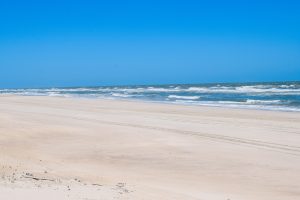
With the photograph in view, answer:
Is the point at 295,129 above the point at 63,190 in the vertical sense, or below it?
above

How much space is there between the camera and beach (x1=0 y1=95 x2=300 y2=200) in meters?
6.81

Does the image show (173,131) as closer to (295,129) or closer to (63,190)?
(295,129)

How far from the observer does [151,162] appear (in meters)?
10.1

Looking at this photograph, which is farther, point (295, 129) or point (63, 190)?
point (295, 129)

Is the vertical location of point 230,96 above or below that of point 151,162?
above

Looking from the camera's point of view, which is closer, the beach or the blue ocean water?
the beach

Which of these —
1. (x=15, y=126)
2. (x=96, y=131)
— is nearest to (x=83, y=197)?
(x=96, y=131)

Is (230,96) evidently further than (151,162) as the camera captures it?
Yes

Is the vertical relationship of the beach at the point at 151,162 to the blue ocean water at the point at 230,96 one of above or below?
below

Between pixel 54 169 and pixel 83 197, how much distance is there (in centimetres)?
301

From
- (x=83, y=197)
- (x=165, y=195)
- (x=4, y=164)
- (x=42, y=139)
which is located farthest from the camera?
(x=42, y=139)

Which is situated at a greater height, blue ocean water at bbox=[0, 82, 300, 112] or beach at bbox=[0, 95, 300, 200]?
blue ocean water at bbox=[0, 82, 300, 112]

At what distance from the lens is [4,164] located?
28.1ft

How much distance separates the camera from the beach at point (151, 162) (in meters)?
6.81
